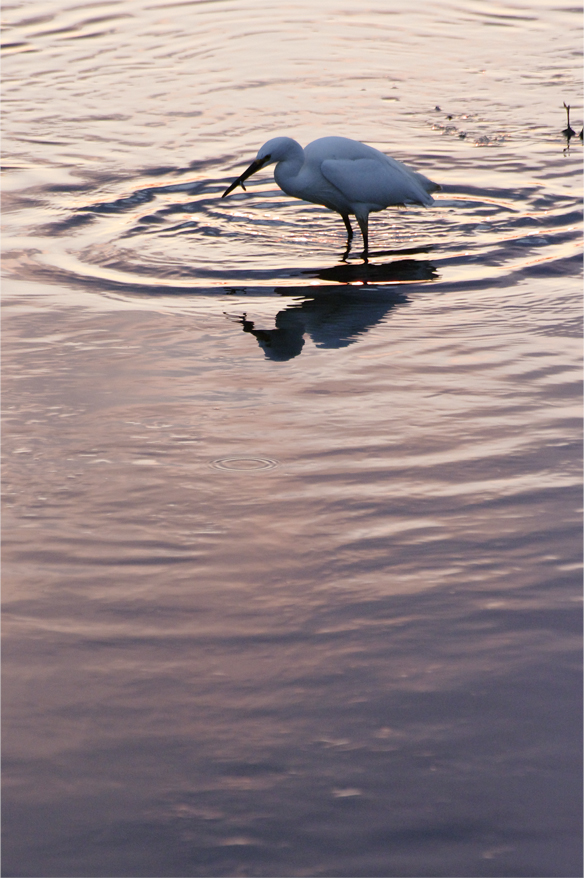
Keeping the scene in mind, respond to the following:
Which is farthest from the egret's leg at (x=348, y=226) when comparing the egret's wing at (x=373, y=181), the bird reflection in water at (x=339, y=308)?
the bird reflection in water at (x=339, y=308)

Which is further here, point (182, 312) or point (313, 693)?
point (182, 312)

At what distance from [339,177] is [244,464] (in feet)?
12.7

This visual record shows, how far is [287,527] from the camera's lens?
4.28 meters

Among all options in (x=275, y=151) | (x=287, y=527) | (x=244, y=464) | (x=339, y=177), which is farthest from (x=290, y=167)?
(x=287, y=527)

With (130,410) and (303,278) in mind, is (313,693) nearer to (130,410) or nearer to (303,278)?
(130,410)

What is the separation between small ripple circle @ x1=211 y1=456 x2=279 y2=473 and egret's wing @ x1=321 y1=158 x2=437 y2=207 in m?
3.77

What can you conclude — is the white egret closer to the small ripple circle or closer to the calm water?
the calm water

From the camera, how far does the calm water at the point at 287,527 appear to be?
9.84ft

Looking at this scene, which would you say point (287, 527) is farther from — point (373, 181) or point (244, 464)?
point (373, 181)

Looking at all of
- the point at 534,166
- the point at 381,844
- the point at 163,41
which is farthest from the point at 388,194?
the point at 163,41

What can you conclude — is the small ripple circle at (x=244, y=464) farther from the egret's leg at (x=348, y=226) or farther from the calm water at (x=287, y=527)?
the egret's leg at (x=348, y=226)

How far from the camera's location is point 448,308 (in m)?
6.79

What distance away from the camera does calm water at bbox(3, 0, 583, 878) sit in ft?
9.84

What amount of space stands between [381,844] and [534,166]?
785cm
